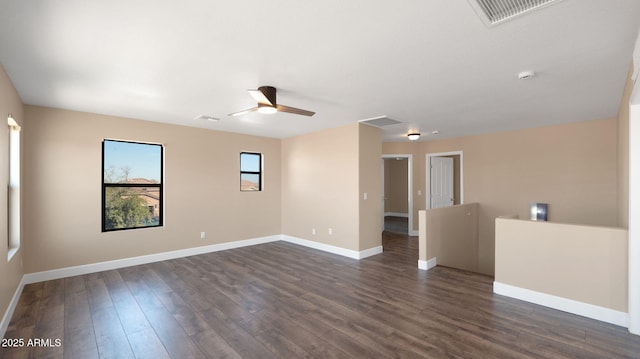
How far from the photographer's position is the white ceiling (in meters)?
1.84

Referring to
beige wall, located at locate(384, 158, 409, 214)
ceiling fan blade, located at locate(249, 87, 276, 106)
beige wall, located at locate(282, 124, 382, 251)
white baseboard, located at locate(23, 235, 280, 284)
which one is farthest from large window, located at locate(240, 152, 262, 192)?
beige wall, located at locate(384, 158, 409, 214)

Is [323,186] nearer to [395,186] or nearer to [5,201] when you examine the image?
[5,201]

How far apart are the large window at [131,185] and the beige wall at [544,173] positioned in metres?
6.41

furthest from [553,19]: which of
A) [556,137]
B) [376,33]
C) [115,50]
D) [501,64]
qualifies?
[556,137]

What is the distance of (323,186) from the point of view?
582cm

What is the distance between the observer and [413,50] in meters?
2.34

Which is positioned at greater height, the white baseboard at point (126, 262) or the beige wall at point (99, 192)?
the beige wall at point (99, 192)

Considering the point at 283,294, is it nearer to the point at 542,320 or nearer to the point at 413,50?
the point at 542,320

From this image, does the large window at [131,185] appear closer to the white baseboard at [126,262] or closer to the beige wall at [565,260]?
the white baseboard at [126,262]

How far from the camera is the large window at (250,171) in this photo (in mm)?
6324

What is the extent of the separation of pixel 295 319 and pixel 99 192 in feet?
12.6

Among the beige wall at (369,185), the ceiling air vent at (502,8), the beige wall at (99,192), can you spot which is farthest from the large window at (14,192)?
the ceiling air vent at (502,8)

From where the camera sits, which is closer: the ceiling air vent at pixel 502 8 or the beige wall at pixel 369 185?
the ceiling air vent at pixel 502 8

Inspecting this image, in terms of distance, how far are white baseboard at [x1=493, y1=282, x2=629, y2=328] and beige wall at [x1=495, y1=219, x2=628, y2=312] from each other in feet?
0.13
